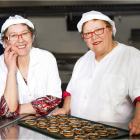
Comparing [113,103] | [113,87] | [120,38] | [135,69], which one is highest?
[120,38]

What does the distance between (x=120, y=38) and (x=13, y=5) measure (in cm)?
209

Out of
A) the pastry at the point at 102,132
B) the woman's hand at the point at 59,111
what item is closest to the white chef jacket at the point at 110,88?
the woman's hand at the point at 59,111

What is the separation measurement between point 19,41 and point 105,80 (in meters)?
0.75

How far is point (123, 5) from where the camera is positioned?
426cm

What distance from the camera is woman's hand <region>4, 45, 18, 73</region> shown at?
1.88 m

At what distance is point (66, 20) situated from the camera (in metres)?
4.57

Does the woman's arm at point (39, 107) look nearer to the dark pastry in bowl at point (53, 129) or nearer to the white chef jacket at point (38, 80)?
the white chef jacket at point (38, 80)

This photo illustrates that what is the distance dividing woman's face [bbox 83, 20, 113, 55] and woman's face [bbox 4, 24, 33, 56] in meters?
0.51

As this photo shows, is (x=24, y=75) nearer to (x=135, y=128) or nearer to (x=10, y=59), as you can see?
(x=10, y=59)

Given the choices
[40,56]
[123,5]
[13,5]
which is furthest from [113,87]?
[13,5]

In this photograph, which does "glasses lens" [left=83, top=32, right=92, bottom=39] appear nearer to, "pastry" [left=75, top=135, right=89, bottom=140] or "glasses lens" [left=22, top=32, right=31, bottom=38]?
"glasses lens" [left=22, top=32, right=31, bottom=38]

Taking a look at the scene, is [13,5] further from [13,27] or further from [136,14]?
[13,27]

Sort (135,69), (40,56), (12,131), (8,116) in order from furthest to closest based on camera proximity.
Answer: (40,56), (8,116), (135,69), (12,131)

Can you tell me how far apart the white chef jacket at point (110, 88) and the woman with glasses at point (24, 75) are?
9.3 inches
